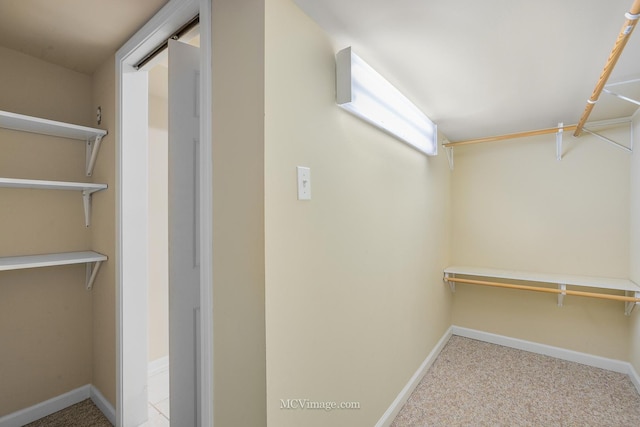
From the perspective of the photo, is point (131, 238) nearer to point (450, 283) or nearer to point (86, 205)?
point (86, 205)

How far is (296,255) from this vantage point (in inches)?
41.8

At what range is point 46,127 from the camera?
1.63 meters

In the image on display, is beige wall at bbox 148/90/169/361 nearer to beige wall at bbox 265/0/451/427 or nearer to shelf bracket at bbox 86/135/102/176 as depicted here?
shelf bracket at bbox 86/135/102/176

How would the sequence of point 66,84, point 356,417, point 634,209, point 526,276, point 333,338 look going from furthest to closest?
point 526,276
point 634,209
point 66,84
point 356,417
point 333,338

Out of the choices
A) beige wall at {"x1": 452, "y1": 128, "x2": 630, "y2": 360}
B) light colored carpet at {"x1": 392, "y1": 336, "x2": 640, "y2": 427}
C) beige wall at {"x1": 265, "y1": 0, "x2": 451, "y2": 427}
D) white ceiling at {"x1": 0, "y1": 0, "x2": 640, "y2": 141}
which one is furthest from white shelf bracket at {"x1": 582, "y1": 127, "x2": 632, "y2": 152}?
light colored carpet at {"x1": 392, "y1": 336, "x2": 640, "y2": 427}

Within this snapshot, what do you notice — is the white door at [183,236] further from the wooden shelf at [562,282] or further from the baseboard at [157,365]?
the wooden shelf at [562,282]

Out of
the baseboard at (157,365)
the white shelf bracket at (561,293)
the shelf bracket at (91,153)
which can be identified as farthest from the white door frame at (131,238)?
the white shelf bracket at (561,293)

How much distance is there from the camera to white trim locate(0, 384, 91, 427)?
1.64 m

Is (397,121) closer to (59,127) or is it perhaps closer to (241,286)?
(241,286)

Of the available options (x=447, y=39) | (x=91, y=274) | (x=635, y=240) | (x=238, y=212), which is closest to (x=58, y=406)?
(x=91, y=274)

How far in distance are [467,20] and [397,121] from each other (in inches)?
23.9

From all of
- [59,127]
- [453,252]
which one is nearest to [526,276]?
[453,252]

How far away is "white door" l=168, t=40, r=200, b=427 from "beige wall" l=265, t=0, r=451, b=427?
50cm

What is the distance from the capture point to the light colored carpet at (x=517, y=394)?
1.78 meters
